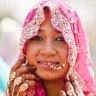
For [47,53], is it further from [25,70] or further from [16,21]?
[16,21]

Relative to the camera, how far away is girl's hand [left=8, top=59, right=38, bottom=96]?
177 cm

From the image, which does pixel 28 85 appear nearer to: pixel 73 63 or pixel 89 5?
pixel 73 63

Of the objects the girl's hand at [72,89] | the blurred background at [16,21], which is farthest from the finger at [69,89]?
the blurred background at [16,21]

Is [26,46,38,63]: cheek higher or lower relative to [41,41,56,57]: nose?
lower

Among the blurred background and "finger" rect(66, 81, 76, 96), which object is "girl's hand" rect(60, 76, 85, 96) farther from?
the blurred background

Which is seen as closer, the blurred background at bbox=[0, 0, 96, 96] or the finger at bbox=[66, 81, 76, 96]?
the finger at bbox=[66, 81, 76, 96]

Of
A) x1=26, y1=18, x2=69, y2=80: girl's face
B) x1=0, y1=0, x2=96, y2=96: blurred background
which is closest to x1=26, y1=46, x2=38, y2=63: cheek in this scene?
x1=26, y1=18, x2=69, y2=80: girl's face

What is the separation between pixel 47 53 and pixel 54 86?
17 cm

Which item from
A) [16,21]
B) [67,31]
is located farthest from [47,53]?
[16,21]

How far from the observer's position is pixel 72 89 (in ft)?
5.83

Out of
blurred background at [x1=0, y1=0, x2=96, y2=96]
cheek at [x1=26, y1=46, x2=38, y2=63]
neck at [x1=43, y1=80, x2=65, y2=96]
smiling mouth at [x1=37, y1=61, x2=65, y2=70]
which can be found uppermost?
cheek at [x1=26, y1=46, x2=38, y2=63]

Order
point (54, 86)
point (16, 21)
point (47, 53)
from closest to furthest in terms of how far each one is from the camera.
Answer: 1. point (47, 53)
2. point (54, 86)
3. point (16, 21)

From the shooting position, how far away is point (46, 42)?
1.76m

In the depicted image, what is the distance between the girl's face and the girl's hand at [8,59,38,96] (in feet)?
0.11
